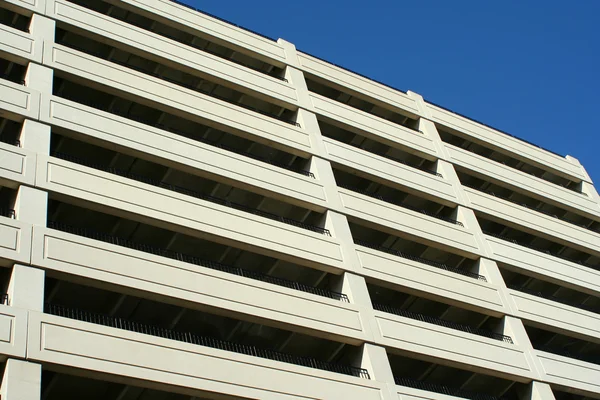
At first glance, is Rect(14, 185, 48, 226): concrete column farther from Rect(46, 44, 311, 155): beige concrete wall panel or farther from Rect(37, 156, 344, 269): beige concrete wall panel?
Rect(46, 44, 311, 155): beige concrete wall panel

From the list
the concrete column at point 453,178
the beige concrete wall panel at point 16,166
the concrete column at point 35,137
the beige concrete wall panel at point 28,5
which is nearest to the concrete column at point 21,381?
the beige concrete wall panel at point 16,166

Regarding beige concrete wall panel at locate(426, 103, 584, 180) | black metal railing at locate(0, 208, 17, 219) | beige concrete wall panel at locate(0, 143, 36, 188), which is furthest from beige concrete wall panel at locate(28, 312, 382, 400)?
beige concrete wall panel at locate(426, 103, 584, 180)

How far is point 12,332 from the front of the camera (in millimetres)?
18109

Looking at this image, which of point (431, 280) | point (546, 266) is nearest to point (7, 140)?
point (431, 280)

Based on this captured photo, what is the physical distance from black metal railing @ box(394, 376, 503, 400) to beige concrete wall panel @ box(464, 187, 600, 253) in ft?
29.8

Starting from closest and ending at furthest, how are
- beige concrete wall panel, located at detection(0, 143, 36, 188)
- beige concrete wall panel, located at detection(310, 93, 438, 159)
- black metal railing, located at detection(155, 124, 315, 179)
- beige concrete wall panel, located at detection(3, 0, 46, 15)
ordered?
beige concrete wall panel, located at detection(0, 143, 36, 188), beige concrete wall panel, located at detection(3, 0, 46, 15), black metal railing, located at detection(155, 124, 315, 179), beige concrete wall panel, located at detection(310, 93, 438, 159)

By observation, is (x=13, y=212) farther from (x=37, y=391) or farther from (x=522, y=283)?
(x=522, y=283)

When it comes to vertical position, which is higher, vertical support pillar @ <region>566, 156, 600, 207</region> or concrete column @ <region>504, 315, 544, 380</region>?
vertical support pillar @ <region>566, 156, 600, 207</region>

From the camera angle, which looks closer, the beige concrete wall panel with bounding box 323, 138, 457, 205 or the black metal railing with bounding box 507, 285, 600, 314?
the beige concrete wall panel with bounding box 323, 138, 457, 205

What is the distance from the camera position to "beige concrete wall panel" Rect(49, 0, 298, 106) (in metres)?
29.9

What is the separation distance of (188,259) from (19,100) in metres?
7.45

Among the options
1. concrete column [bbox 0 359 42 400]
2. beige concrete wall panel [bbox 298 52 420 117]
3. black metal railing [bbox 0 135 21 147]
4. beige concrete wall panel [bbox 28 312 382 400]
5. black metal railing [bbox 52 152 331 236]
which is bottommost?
concrete column [bbox 0 359 42 400]

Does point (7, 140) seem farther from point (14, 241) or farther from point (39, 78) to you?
point (14, 241)

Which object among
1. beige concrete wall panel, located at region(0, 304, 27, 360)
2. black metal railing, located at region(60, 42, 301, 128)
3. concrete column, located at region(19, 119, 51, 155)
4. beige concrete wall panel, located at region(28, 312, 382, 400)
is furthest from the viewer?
black metal railing, located at region(60, 42, 301, 128)
